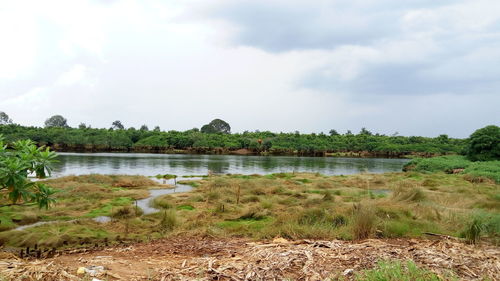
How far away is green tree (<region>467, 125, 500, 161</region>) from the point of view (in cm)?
3216

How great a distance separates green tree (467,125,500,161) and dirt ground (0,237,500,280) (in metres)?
32.7

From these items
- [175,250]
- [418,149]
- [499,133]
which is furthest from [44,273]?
[418,149]

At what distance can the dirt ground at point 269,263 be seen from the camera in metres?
4.04

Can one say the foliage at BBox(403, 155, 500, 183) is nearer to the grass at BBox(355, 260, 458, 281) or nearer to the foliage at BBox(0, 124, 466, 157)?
the grass at BBox(355, 260, 458, 281)

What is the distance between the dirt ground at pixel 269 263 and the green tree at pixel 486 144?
107 feet

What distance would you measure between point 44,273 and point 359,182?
2083 cm

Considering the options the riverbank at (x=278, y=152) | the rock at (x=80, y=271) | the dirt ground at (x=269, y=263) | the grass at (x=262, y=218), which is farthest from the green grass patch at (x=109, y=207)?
the riverbank at (x=278, y=152)

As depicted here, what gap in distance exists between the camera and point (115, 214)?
35.4ft

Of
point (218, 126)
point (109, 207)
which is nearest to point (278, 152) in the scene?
point (218, 126)

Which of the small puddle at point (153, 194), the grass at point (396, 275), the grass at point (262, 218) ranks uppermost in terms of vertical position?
the grass at point (396, 275)

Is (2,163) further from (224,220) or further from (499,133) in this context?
(499,133)

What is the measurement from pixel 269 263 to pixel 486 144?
35.9 m

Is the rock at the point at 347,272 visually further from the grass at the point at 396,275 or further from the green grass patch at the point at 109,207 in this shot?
the green grass patch at the point at 109,207

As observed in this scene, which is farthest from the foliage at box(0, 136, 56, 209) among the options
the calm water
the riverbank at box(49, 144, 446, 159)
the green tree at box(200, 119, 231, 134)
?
the green tree at box(200, 119, 231, 134)
